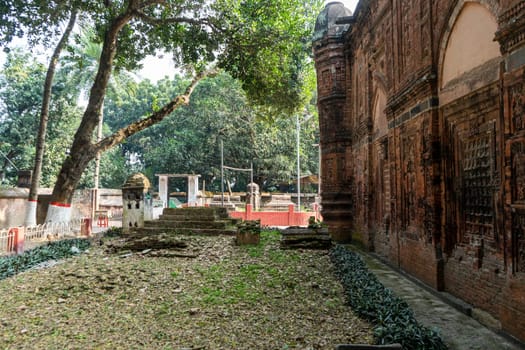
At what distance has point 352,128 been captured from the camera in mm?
12398

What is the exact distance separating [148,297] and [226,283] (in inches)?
53.9

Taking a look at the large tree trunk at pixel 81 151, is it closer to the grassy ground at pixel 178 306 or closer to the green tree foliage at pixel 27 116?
the grassy ground at pixel 178 306

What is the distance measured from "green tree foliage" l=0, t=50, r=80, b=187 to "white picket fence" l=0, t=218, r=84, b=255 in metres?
11.8

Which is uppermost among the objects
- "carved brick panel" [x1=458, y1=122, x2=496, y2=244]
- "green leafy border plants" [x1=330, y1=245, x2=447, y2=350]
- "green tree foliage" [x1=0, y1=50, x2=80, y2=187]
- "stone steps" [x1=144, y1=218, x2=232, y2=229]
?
"green tree foliage" [x1=0, y1=50, x2=80, y2=187]

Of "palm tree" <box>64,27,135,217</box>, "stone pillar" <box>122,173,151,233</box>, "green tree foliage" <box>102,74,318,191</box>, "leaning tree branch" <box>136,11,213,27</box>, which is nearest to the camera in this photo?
"leaning tree branch" <box>136,11,213,27</box>

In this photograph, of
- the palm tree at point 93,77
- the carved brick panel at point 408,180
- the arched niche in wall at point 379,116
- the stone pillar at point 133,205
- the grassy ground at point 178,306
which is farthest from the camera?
the palm tree at point 93,77

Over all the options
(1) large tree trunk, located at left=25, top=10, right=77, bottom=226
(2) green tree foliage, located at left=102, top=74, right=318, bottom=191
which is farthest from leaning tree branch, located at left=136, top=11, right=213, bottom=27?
(2) green tree foliage, located at left=102, top=74, right=318, bottom=191

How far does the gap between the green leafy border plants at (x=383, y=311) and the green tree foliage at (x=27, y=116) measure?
69.9ft

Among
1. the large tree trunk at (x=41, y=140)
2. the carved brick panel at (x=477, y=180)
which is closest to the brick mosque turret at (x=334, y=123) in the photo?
the carved brick panel at (x=477, y=180)

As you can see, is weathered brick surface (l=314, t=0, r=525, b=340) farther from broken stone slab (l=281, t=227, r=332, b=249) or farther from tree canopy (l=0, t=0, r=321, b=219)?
tree canopy (l=0, t=0, r=321, b=219)

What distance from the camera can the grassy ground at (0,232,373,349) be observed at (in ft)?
13.1

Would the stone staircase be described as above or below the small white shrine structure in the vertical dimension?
below

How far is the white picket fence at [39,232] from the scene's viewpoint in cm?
903

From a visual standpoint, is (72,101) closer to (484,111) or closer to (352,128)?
(352,128)
